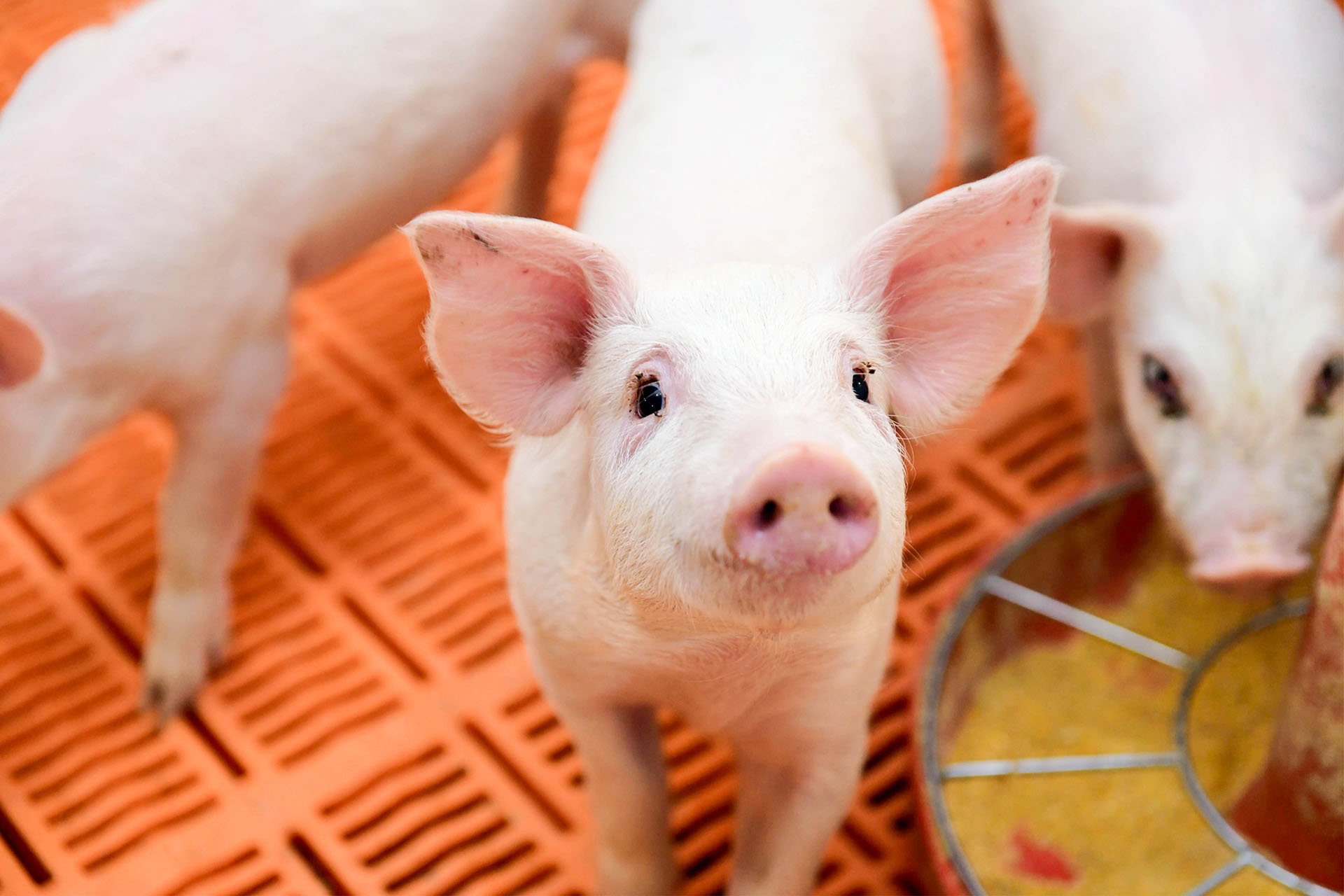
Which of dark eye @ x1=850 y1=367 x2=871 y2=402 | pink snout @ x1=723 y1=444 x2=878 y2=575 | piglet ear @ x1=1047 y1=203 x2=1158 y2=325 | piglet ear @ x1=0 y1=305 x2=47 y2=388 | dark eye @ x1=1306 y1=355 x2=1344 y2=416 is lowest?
dark eye @ x1=1306 y1=355 x2=1344 y2=416

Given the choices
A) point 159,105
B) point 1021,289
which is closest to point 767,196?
point 1021,289

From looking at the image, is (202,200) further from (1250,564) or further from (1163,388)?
(1250,564)

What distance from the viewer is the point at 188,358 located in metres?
1.72

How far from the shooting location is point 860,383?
45.0 inches

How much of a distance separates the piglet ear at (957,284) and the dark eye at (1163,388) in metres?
0.52

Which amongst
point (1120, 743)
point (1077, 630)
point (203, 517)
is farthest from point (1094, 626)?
point (203, 517)

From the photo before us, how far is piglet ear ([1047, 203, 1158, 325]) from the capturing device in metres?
Answer: 1.69

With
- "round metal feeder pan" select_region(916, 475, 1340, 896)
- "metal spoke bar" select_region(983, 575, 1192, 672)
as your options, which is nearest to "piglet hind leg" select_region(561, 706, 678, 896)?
"round metal feeder pan" select_region(916, 475, 1340, 896)

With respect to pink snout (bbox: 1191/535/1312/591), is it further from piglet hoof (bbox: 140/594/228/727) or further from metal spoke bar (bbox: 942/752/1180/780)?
piglet hoof (bbox: 140/594/228/727)

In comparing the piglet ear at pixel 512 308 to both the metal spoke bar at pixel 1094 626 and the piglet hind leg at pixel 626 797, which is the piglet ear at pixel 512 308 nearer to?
the piglet hind leg at pixel 626 797

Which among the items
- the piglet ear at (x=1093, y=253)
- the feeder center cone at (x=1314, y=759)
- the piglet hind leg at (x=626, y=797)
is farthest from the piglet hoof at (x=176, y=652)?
the feeder center cone at (x=1314, y=759)

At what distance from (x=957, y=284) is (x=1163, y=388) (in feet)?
1.97

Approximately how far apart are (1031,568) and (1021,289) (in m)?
0.72

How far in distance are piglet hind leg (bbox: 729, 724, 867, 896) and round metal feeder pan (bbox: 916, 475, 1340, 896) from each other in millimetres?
139
